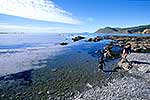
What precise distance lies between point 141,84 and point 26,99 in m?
13.4

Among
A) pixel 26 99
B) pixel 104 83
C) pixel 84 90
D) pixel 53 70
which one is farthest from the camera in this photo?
pixel 53 70

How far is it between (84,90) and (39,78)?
8102mm

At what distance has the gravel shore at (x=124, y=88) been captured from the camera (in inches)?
805

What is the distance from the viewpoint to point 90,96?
2103 centimetres

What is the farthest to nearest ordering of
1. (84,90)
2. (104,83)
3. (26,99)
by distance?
(104,83)
(84,90)
(26,99)

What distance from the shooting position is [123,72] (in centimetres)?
3216

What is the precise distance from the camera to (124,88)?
23.1 metres

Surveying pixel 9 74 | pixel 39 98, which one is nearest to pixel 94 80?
pixel 39 98

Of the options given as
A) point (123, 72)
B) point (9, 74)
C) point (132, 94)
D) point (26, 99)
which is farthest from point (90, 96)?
point (9, 74)

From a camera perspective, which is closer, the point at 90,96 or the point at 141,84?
the point at 90,96

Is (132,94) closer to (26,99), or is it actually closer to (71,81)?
(71,81)

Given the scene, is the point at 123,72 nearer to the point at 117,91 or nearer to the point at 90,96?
the point at 117,91

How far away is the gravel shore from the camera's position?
20.5 metres

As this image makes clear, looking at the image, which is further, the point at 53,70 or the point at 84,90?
the point at 53,70
